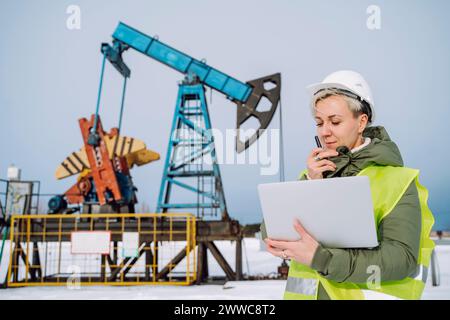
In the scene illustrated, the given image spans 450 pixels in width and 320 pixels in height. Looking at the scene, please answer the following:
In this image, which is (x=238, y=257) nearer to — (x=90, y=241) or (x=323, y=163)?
(x=90, y=241)

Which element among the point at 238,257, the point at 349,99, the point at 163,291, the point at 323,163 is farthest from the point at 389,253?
the point at 238,257

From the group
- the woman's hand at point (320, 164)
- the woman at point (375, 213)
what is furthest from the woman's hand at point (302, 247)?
the woman's hand at point (320, 164)

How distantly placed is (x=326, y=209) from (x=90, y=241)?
6.24m

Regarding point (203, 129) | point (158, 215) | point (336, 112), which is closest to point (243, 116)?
point (203, 129)

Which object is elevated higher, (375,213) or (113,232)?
(375,213)

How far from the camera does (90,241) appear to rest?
6426mm

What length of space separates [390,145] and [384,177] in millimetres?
101

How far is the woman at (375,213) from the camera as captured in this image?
3.04 ft

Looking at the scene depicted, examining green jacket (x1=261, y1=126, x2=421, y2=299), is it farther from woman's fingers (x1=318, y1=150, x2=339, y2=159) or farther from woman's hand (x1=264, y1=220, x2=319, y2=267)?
woman's fingers (x1=318, y1=150, x2=339, y2=159)

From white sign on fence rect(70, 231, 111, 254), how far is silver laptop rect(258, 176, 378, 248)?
19.5 feet

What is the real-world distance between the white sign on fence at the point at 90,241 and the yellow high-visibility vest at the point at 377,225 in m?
5.78

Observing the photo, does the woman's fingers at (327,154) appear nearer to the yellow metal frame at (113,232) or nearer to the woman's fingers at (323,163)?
the woman's fingers at (323,163)

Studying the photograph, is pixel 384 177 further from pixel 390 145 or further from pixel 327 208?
pixel 327 208

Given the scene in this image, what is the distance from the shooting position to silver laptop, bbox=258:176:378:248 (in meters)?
0.88
